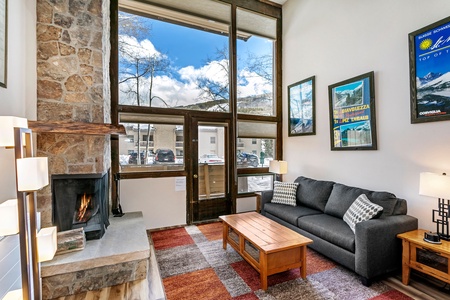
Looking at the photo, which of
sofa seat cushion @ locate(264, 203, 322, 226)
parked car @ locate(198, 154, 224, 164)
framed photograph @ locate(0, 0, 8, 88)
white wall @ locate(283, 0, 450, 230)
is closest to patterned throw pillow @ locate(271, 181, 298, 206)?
sofa seat cushion @ locate(264, 203, 322, 226)

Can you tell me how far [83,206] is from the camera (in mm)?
2781

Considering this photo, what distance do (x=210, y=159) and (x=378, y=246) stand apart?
2966 millimetres

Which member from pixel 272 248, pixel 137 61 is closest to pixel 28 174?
pixel 272 248

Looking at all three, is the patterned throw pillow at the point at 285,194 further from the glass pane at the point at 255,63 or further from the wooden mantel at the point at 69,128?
the wooden mantel at the point at 69,128

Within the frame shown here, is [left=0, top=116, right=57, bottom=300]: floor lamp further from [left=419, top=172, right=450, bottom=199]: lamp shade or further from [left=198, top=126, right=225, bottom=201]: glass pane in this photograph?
[left=419, top=172, right=450, bottom=199]: lamp shade

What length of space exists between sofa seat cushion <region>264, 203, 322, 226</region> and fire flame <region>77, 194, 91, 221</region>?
2.78 metres

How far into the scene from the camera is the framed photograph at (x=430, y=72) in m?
2.47

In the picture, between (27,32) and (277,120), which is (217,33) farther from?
(27,32)

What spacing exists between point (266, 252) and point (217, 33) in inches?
165

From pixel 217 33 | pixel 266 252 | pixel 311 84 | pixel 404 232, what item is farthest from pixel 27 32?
pixel 404 232

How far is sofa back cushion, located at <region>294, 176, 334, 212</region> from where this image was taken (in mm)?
3572

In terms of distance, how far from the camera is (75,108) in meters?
2.74

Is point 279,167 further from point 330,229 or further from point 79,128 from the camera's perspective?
point 79,128

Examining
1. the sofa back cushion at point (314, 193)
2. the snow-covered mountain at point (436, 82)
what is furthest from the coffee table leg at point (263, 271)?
the snow-covered mountain at point (436, 82)
